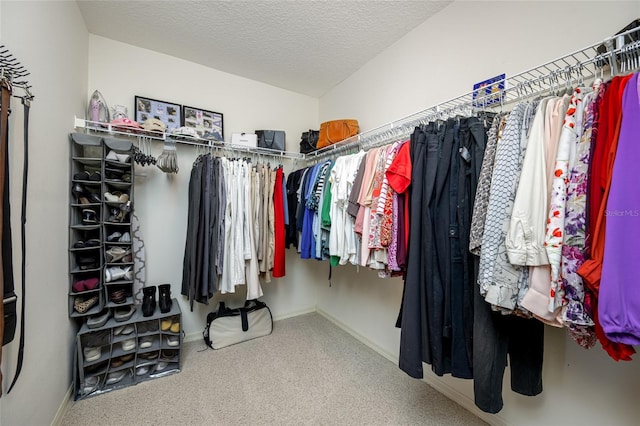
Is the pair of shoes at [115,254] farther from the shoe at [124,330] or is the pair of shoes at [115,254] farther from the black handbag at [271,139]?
the black handbag at [271,139]

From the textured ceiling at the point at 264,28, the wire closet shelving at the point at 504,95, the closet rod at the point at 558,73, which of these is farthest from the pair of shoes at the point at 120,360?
the textured ceiling at the point at 264,28

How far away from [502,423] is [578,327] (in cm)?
112

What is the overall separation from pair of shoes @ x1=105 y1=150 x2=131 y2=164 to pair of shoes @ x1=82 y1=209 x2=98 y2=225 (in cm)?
38

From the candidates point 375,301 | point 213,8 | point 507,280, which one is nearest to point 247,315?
point 375,301

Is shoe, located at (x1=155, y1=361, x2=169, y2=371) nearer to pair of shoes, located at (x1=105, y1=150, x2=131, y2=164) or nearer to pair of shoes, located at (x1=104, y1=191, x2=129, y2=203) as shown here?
pair of shoes, located at (x1=104, y1=191, x2=129, y2=203)

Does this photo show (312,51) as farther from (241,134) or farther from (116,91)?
(116,91)

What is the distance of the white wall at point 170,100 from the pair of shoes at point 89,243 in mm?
A: 464

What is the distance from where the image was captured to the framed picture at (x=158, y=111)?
2.08m

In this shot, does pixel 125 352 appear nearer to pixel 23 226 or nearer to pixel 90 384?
pixel 90 384

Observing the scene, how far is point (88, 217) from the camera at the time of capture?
5.36 ft

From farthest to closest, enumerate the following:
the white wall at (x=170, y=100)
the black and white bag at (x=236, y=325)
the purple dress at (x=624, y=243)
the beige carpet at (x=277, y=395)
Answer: the black and white bag at (x=236, y=325), the white wall at (x=170, y=100), the beige carpet at (x=277, y=395), the purple dress at (x=624, y=243)

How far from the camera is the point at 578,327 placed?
0.72 metres

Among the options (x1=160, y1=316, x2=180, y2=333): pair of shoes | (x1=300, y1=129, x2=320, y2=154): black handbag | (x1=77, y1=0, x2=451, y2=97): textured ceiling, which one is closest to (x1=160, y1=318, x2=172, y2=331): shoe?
(x1=160, y1=316, x2=180, y2=333): pair of shoes

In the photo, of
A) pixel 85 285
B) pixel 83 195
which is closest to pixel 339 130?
pixel 83 195
